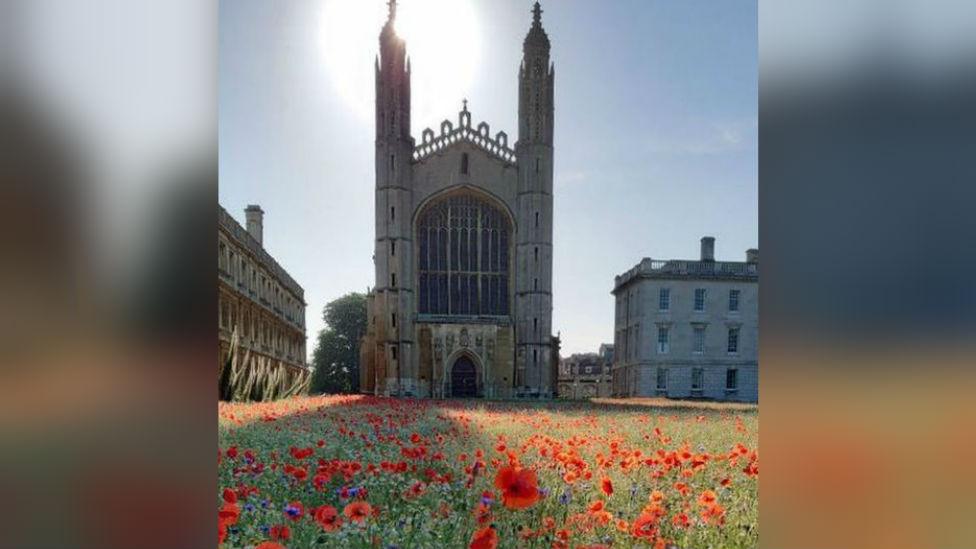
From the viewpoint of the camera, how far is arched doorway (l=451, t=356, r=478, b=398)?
1329 inches

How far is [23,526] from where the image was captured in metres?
1.46

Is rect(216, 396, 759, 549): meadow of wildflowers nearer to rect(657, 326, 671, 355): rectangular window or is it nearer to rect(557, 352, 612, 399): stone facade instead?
rect(657, 326, 671, 355): rectangular window

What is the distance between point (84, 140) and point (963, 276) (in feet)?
8.05

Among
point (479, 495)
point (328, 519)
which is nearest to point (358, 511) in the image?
point (328, 519)

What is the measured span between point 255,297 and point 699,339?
93.7 ft

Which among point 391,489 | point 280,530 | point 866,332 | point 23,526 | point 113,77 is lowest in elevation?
point 391,489

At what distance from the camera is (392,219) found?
34.6 metres

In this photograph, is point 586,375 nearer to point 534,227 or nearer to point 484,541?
point 534,227

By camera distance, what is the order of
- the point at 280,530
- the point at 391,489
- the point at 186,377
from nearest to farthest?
the point at 186,377 → the point at 280,530 → the point at 391,489

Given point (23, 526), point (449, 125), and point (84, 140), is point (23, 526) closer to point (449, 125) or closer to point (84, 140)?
point (84, 140)

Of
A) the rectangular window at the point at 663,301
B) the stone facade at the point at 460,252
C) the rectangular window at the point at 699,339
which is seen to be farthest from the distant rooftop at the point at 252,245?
the rectangular window at the point at 699,339

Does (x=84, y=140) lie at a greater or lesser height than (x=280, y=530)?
greater

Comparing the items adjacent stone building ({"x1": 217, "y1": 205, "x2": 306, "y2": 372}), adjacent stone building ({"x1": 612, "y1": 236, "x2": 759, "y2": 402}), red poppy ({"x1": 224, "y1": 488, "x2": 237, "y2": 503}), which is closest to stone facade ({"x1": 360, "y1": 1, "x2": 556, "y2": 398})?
adjacent stone building ({"x1": 217, "y1": 205, "x2": 306, "y2": 372})

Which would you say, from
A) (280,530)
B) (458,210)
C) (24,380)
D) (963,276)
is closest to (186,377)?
(24,380)
